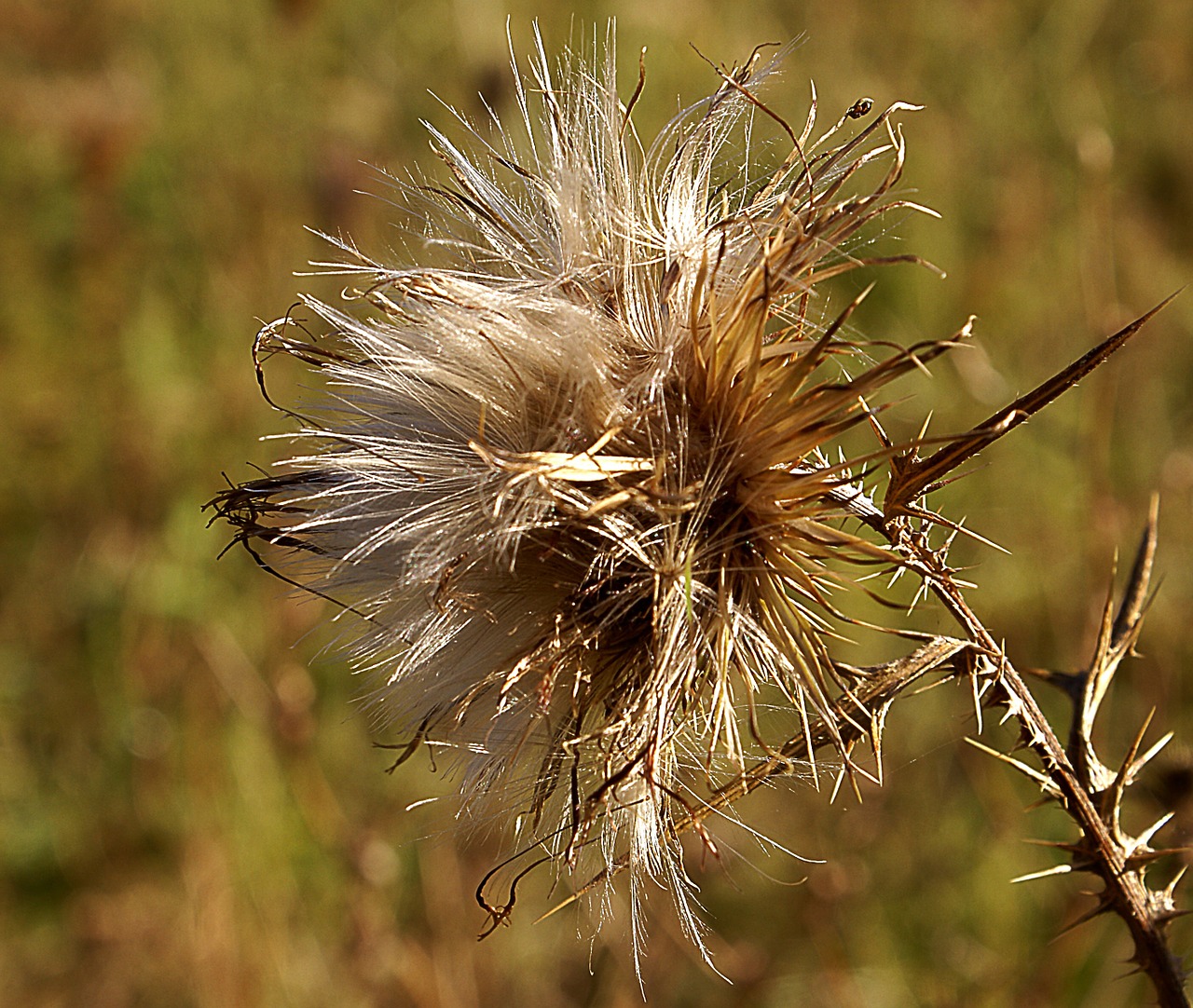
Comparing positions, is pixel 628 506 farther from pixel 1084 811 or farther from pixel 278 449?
pixel 278 449

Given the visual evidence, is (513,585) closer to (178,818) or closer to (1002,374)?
(178,818)

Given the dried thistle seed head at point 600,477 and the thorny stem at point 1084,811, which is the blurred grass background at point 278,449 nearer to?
the thorny stem at point 1084,811

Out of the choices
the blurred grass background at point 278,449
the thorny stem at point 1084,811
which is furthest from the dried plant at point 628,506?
the blurred grass background at point 278,449

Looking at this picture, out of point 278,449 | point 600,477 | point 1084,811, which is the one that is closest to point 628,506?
point 600,477

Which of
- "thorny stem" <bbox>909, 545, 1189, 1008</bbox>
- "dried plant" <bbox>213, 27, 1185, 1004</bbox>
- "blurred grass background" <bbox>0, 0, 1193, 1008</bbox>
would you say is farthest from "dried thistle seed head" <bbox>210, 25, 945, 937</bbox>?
"blurred grass background" <bbox>0, 0, 1193, 1008</bbox>

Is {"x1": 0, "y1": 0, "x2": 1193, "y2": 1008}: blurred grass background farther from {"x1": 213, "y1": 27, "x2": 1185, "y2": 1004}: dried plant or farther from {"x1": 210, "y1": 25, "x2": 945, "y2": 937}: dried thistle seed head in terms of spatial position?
{"x1": 210, "y1": 25, "x2": 945, "y2": 937}: dried thistle seed head

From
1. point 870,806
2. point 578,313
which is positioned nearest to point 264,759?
point 870,806
